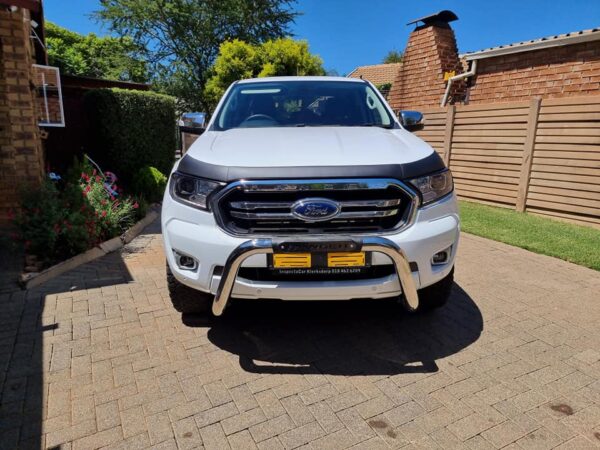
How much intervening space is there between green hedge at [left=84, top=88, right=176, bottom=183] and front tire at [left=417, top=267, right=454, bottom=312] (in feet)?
19.6

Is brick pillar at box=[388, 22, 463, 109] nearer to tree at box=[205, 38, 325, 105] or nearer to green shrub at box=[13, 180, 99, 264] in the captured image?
tree at box=[205, 38, 325, 105]

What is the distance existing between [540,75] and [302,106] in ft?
28.0

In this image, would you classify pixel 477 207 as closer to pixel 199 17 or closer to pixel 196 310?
pixel 196 310

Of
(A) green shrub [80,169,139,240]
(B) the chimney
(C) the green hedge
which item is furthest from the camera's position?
(B) the chimney

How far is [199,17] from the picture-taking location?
62.1ft

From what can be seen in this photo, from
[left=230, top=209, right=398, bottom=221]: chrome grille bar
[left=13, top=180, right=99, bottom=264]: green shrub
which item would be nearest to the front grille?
[left=230, top=209, right=398, bottom=221]: chrome grille bar

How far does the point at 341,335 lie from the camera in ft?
10.1

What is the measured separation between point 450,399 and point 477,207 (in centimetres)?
668

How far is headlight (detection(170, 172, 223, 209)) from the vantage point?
254cm

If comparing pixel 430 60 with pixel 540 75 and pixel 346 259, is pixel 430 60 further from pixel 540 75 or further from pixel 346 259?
pixel 346 259

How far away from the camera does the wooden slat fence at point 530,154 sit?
662 centimetres

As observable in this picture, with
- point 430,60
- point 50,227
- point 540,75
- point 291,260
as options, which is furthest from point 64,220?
point 430,60

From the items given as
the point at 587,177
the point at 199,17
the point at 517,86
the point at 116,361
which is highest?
the point at 199,17

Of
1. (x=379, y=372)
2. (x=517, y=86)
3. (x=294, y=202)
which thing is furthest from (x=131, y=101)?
(x=517, y=86)
